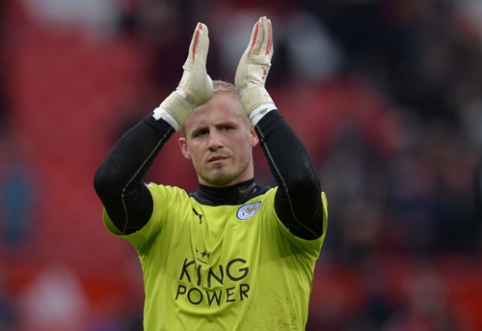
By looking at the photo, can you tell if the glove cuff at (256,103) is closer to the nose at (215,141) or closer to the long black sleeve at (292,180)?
the long black sleeve at (292,180)

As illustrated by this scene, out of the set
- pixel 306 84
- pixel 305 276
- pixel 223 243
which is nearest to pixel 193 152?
pixel 223 243

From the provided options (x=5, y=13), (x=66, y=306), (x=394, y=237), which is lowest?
(x=66, y=306)

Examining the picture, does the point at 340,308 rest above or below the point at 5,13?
below

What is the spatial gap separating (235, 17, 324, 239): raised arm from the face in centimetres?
17

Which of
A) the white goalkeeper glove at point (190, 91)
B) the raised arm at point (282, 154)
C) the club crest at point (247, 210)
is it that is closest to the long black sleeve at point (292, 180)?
the raised arm at point (282, 154)

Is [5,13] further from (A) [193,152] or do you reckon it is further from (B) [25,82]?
(A) [193,152]

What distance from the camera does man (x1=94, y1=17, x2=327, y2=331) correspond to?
177 inches

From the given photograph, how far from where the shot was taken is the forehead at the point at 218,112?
4.89m

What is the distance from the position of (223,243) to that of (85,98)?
29.5 feet

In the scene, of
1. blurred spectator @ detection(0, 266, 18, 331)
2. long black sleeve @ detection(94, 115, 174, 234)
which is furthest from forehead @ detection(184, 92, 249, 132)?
blurred spectator @ detection(0, 266, 18, 331)

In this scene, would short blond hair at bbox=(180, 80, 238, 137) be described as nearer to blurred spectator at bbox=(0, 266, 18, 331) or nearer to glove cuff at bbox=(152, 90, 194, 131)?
glove cuff at bbox=(152, 90, 194, 131)

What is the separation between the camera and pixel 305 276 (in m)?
4.71

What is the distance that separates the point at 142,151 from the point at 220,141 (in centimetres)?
44

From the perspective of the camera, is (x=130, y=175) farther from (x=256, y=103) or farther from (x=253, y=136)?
(x=253, y=136)
